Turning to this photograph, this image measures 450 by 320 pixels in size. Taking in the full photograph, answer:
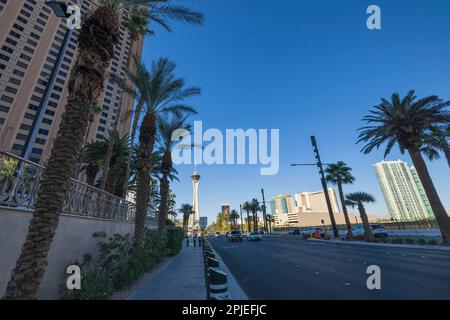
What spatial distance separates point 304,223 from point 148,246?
10958 centimetres

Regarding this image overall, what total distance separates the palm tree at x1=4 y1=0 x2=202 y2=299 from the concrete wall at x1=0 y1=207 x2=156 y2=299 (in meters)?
0.51

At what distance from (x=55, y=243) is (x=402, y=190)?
16692 centimetres

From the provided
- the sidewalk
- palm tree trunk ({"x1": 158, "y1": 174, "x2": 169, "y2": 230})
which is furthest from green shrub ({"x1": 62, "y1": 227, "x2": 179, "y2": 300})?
palm tree trunk ({"x1": 158, "y1": 174, "x2": 169, "y2": 230})

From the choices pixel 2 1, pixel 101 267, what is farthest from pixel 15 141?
pixel 101 267

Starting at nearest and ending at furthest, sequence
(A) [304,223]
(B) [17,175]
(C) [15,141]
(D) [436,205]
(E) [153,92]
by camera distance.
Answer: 1. (B) [17,175]
2. (E) [153,92]
3. (D) [436,205]
4. (C) [15,141]
5. (A) [304,223]

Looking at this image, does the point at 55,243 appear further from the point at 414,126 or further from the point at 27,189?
the point at 414,126

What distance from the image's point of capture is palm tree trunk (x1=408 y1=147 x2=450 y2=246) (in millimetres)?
17453

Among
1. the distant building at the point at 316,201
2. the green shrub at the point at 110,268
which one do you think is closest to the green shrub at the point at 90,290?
the green shrub at the point at 110,268

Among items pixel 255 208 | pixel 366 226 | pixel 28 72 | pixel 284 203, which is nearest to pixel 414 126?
pixel 366 226

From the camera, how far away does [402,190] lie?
430 feet

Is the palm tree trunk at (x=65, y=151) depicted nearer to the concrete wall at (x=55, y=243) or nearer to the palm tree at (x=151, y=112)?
the concrete wall at (x=55, y=243)

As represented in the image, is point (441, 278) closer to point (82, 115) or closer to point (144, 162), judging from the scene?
point (82, 115)

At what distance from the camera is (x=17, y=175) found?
480 cm
